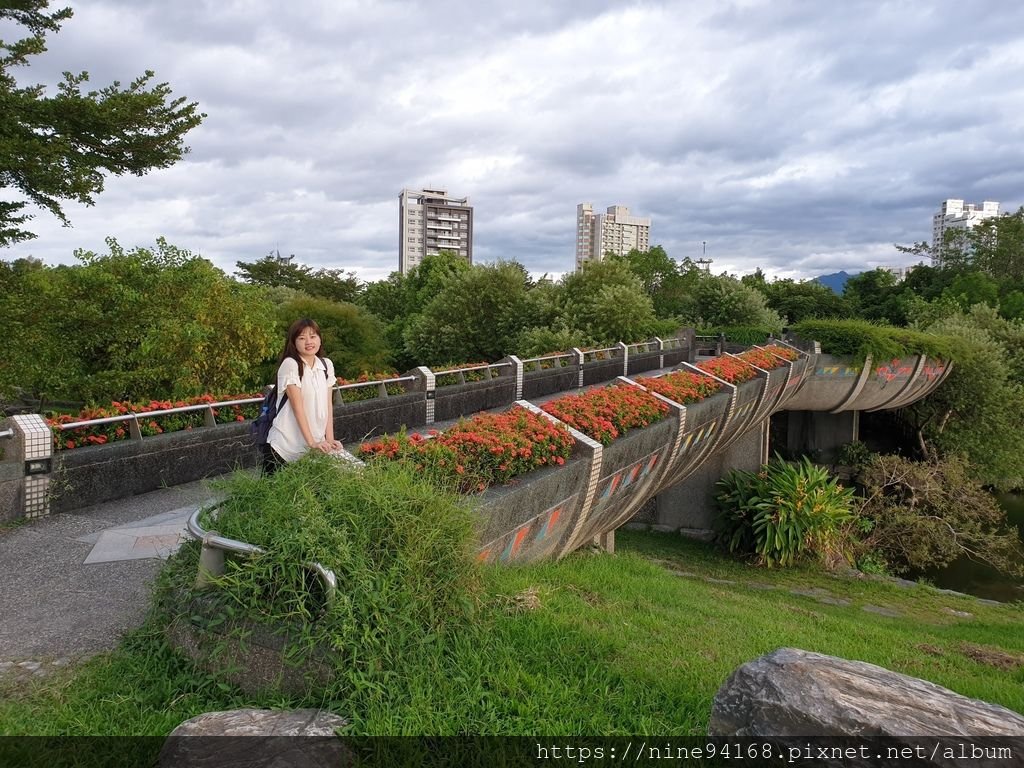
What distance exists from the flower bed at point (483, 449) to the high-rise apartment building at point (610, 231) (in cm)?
11885

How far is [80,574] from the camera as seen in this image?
15.3 ft

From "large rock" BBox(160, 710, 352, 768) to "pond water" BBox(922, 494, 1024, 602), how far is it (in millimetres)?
18158

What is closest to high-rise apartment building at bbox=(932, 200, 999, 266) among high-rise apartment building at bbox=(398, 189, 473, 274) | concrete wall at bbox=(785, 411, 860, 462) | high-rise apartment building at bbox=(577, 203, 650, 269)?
high-rise apartment building at bbox=(577, 203, 650, 269)

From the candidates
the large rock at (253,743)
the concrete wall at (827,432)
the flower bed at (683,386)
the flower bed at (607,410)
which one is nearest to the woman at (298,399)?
the large rock at (253,743)

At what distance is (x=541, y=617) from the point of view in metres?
4.07

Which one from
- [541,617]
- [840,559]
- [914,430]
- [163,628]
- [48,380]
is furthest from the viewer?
[914,430]

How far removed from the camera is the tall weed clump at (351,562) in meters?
3.02

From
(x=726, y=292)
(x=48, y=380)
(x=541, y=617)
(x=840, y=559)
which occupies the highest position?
(x=726, y=292)

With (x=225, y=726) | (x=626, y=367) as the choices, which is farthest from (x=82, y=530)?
(x=626, y=367)

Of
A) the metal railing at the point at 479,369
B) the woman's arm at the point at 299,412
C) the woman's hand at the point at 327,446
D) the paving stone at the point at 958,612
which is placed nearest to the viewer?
the woman's hand at the point at 327,446

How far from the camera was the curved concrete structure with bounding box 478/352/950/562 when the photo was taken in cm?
535

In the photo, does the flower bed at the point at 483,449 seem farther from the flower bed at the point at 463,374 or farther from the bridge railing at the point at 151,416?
the flower bed at the point at 463,374

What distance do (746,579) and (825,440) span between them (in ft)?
50.2

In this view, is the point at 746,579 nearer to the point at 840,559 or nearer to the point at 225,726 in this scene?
the point at 840,559
